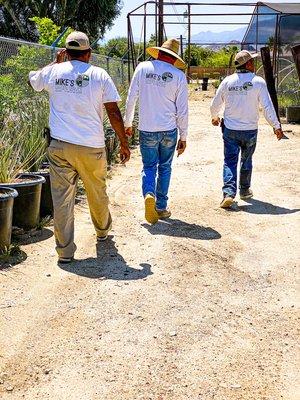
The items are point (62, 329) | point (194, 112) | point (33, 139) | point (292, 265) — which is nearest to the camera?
point (62, 329)

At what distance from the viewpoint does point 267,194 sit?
25.1 feet

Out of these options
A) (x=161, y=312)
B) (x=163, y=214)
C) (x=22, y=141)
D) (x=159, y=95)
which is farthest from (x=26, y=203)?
(x=161, y=312)

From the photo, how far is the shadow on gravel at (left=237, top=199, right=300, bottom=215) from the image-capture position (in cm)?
672

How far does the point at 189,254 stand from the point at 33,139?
2533 mm

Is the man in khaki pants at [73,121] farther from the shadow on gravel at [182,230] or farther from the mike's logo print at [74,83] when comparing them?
the shadow on gravel at [182,230]

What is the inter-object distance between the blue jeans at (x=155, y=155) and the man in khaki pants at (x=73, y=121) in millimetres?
1071

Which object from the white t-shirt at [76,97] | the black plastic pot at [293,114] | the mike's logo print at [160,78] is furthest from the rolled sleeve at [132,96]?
the black plastic pot at [293,114]

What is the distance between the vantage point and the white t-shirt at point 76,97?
4676 millimetres

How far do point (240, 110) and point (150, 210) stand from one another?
69.0 inches

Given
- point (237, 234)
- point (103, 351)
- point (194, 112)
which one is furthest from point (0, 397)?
point (194, 112)

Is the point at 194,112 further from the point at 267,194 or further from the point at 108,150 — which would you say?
the point at 267,194

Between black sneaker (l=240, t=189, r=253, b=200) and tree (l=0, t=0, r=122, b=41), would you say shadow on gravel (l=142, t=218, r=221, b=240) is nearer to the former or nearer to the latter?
black sneaker (l=240, t=189, r=253, b=200)

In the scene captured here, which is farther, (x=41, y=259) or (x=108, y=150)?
(x=108, y=150)

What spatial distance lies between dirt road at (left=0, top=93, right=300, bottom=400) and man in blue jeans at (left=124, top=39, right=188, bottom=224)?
0.61 metres
